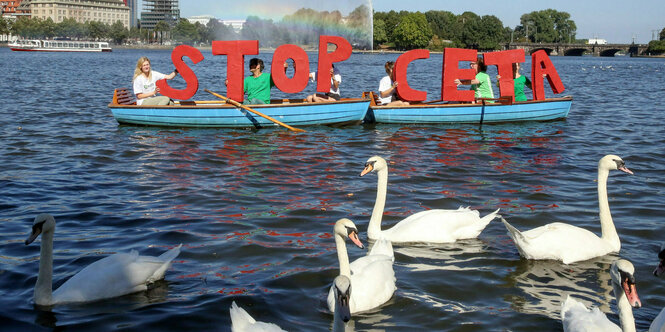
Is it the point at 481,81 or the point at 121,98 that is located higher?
the point at 481,81

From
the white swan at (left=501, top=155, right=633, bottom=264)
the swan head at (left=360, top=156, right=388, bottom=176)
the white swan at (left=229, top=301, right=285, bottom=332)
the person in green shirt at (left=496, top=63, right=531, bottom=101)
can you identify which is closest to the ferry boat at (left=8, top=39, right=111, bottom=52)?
the person in green shirt at (left=496, top=63, right=531, bottom=101)

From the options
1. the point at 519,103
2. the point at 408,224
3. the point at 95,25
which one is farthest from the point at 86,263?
the point at 95,25

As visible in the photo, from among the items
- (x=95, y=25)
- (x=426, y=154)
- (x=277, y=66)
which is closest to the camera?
(x=426, y=154)

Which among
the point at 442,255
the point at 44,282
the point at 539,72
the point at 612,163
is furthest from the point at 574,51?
the point at 44,282

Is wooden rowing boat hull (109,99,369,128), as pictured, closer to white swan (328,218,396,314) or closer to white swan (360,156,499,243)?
white swan (360,156,499,243)

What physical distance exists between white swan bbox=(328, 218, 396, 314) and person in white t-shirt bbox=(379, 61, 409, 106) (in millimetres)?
11893

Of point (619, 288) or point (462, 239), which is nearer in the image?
point (619, 288)

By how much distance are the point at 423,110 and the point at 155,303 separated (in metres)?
12.7

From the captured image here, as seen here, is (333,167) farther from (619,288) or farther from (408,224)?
(619,288)

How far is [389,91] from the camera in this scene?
18547 mm

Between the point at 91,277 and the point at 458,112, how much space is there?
13.4 m

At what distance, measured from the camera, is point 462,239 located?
28.2 ft

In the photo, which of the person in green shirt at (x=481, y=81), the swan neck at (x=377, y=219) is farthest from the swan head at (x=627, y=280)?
the person in green shirt at (x=481, y=81)

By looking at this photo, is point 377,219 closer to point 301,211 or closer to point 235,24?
point 301,211
